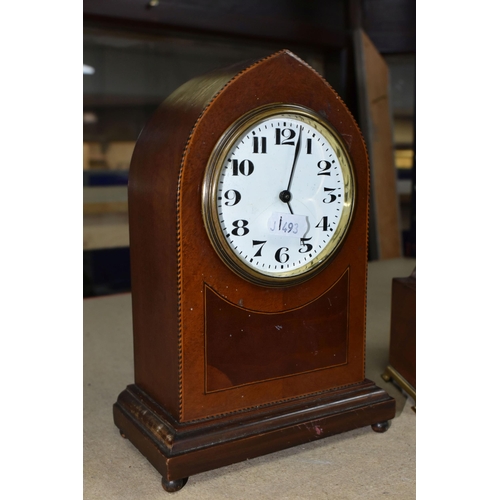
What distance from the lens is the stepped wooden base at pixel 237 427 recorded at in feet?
4.69

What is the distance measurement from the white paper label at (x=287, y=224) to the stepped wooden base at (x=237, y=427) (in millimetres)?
452

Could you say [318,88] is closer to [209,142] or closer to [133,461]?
[209,142]

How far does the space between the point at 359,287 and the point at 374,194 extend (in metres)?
→ 3.41

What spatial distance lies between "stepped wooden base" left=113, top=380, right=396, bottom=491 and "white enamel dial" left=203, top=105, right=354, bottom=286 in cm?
35

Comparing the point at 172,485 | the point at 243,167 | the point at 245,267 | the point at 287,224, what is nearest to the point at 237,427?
the point at 172,485

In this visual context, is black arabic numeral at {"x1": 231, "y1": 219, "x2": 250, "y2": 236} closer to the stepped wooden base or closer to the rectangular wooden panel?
the rectangular wooden panel

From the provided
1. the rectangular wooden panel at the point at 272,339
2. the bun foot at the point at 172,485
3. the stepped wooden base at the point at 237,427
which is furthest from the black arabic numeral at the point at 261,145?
the bun foot at the point at 172,485

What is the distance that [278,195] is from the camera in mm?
1491

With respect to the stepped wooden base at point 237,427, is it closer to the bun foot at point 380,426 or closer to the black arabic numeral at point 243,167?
the bun foot at point 380,426

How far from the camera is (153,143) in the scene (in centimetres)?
155

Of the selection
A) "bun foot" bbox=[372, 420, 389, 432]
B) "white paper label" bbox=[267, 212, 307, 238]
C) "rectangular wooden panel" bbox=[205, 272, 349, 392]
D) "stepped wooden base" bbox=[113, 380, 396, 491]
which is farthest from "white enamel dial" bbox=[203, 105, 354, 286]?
"bun foot" bbox=[372, 420, 389, 432]

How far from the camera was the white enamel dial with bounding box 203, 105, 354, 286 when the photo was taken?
1.42 meters

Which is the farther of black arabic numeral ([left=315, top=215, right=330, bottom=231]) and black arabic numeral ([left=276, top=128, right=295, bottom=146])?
black arabic numeral ([left=315, top=215, right=330, bottom=231])
